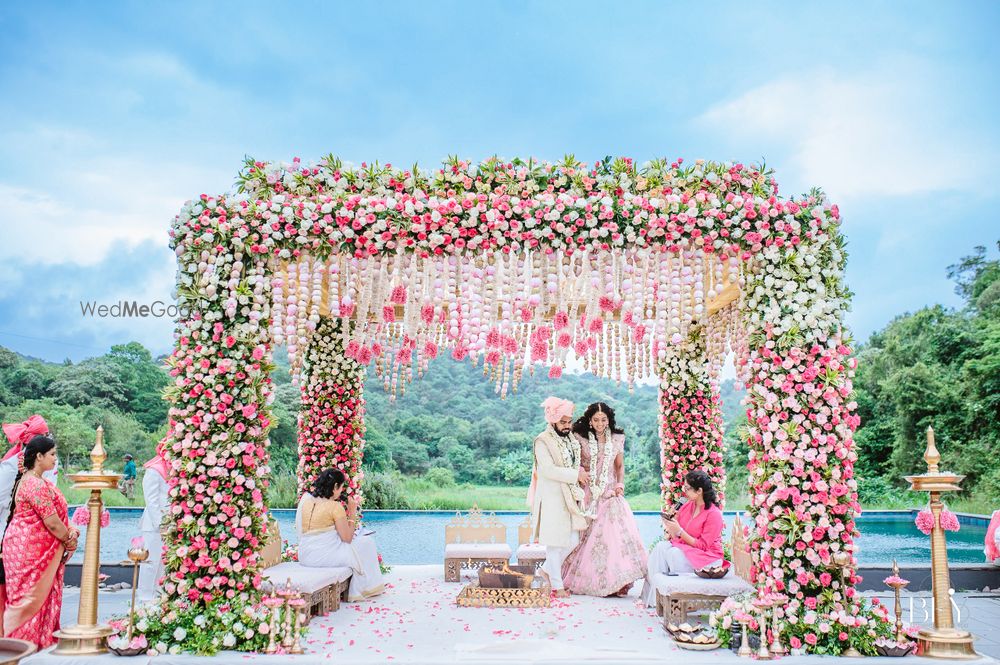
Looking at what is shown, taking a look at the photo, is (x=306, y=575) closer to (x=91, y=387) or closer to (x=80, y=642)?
(x=80, y=642)

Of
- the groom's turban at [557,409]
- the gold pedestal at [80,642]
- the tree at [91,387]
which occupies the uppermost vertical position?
the tree at [91,387]

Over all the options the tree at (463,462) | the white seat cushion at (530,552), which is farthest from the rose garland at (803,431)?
the tree at (463,462)

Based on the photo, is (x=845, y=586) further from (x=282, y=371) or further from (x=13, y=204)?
(x=13, y=204)

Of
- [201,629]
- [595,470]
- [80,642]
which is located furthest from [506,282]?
[80,642]

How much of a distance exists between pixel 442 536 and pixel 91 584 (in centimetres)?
1078

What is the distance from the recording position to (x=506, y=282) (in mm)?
5031

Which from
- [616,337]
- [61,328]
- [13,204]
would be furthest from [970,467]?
[61,328]

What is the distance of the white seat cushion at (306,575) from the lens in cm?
521

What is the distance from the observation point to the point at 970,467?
16.1 meters

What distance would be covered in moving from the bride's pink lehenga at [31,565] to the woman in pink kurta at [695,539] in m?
4.22

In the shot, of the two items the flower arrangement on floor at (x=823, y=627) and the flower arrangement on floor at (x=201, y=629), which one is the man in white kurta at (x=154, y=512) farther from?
the flower arrangement on floor at (x=823, y=627)

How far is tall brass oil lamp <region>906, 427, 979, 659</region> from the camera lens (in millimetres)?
4012

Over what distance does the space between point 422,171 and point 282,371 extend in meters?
19.8

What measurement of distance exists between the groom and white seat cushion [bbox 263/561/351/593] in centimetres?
169
